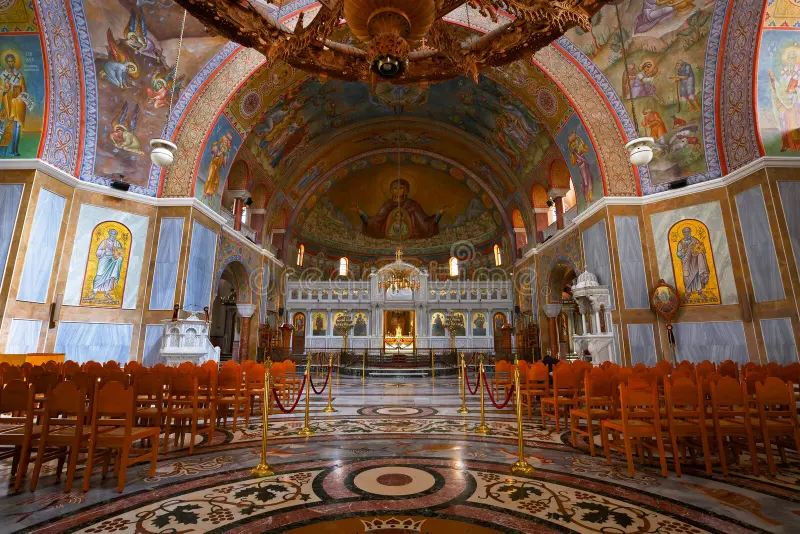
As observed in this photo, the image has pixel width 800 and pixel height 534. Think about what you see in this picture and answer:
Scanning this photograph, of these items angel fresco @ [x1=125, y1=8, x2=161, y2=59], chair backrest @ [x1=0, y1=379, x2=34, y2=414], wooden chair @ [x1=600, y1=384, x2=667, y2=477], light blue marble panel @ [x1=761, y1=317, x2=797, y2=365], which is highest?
angel fresco @ [x1=125, y1=8, x2=161, y2=59]

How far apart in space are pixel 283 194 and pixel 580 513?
64.2 feet

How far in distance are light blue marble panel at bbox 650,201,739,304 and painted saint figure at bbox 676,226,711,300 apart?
10.6 inches

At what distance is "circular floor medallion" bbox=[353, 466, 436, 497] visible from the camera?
336 centimetres

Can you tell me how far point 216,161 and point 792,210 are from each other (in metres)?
16.8

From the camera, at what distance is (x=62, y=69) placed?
10523 millimetres

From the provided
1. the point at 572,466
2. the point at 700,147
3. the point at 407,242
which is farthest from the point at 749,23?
the point at 407,242

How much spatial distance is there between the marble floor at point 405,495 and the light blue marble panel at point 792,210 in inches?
303

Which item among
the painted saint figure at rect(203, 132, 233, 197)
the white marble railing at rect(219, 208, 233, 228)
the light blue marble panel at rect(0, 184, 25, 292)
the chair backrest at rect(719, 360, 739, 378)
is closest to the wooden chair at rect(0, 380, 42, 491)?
the light blue marble panel at rect(0, 184, 25, 292)

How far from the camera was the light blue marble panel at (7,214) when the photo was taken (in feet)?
31.3

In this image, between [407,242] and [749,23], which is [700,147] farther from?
[407,242]

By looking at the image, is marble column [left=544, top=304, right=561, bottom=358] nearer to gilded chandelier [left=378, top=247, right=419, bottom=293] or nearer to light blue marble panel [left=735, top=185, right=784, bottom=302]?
gilded chandelier [left=378, top=247, right=419, bottom=293]

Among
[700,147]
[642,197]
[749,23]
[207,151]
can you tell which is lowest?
[642,197]

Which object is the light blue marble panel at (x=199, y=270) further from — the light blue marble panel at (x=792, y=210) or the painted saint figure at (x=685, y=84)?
the light blue marble panel at (x=792, y=210)

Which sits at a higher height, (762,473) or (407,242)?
(407,242)
